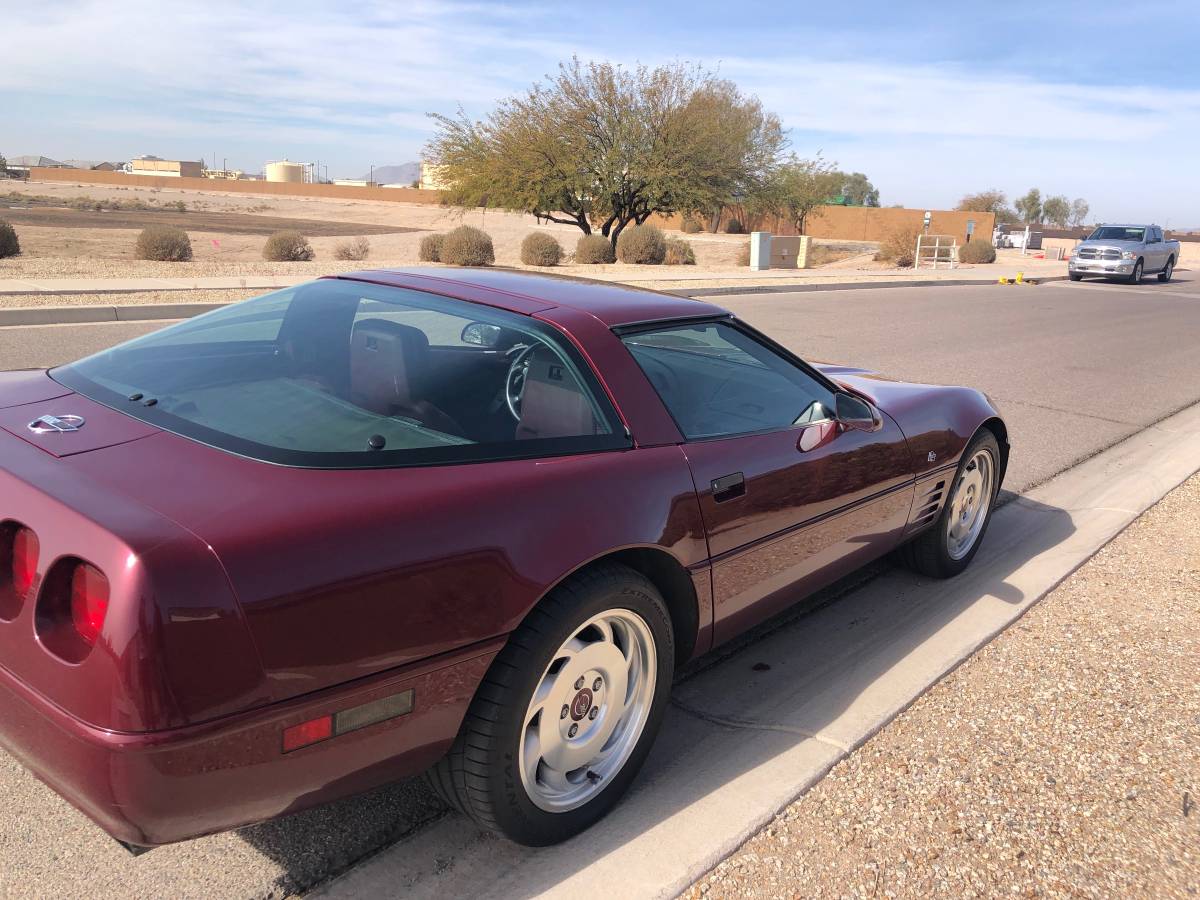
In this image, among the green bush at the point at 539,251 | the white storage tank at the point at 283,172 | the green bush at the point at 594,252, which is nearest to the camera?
the green bush at the point at 539,251

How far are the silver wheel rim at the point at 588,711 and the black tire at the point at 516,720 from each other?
0.13ft

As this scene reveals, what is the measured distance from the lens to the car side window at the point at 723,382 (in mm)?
3150

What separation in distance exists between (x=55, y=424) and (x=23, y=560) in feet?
1.74

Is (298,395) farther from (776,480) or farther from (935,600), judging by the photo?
(935,600)

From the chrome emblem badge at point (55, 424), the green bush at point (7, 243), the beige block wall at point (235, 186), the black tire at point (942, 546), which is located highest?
the beige block wall at point (235, 186)

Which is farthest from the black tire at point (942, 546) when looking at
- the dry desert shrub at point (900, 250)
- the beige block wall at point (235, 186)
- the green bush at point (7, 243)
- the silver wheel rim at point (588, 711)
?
the beige block wall at point (235, 186)

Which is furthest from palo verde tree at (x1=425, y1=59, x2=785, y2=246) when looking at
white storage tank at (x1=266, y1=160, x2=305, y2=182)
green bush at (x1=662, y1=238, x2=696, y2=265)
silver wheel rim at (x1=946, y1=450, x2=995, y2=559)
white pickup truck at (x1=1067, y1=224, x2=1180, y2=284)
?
white storage tank at (x1=266, y1=160, x2=305, y2=182)

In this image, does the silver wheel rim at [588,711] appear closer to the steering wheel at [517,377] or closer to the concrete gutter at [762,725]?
the concrete gutter at [762,725]

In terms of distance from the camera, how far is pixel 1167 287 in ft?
95.5

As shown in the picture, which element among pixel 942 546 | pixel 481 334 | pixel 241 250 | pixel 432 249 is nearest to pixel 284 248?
pixel 432 249

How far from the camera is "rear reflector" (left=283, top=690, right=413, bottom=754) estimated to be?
2.01 m

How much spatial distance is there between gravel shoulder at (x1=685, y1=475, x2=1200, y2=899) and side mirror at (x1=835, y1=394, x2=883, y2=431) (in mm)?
982

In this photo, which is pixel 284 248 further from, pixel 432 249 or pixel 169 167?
pixel 169 167

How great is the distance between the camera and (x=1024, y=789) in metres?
2.92
